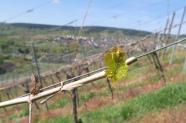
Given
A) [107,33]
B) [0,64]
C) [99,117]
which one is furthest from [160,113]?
[0,64]

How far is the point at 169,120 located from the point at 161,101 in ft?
6.46

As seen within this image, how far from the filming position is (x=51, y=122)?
1114cm

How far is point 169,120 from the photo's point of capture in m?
6.90

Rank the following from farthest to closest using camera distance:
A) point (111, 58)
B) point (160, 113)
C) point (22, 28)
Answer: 1. point (22, 28)
2. point (160, 113)
3. point (111, 58)

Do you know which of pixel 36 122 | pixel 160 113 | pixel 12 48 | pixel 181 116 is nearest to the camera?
pixel 181 116

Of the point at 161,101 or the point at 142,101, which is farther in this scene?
the point at 142,101

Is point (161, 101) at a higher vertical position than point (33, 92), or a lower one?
lower

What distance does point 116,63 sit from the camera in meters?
0.88

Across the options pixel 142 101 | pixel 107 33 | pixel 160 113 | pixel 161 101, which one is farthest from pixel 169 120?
pixel 107 33

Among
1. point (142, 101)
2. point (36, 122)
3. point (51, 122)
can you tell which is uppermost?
point (142, 101)

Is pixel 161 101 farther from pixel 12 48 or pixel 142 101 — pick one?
pixel 12 48

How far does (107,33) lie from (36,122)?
246 feet

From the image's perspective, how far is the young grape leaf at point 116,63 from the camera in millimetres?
876

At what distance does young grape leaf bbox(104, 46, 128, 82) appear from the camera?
88cm
